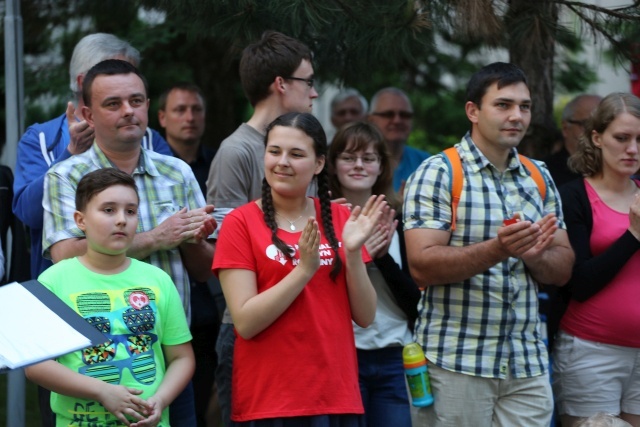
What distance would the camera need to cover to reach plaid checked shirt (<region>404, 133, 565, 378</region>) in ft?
13.8

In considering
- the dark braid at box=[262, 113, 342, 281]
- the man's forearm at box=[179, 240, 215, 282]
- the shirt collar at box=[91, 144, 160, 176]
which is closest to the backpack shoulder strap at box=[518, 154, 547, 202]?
the dark braid at box=[262, 113, 342, 281]

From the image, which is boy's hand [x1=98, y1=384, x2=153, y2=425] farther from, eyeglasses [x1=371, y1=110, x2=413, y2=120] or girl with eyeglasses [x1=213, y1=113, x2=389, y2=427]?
eyeglasses [x1=371, y1=110, x2=413, y2=120]

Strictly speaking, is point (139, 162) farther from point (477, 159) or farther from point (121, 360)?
point (477, 159)

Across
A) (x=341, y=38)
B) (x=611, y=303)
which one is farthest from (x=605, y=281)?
(x=341, y=38)

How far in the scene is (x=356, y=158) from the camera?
477 centimetres

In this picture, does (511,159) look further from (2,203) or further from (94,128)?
(2,203)

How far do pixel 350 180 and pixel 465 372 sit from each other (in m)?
1.11

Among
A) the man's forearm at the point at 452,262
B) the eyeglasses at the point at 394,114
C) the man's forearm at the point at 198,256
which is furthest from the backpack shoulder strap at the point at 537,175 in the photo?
the eyeglasses at the point at 394,114

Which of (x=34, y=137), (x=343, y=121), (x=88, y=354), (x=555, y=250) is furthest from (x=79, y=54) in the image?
(x=343, y=121)

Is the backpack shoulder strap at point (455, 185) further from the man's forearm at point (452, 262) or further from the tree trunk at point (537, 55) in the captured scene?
the tree trunk at point (537, 55)

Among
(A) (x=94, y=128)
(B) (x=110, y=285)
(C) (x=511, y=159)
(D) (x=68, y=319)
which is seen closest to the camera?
(D) (x=68, y=319)

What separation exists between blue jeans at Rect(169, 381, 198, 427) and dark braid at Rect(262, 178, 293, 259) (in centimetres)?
73

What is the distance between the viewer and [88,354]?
3.56m

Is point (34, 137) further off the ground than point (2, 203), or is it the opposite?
point (34, 137)
